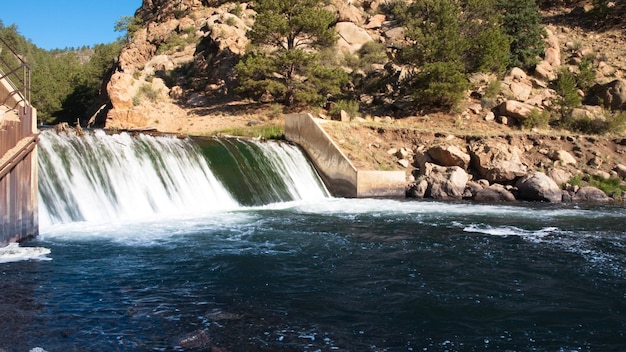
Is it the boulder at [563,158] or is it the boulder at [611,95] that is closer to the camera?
the boulder at [563,158]

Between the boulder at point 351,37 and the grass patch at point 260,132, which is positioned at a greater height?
the boulder at point 351,37

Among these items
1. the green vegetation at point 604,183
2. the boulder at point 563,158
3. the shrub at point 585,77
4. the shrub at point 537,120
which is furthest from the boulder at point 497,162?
the shrub at point 585,77

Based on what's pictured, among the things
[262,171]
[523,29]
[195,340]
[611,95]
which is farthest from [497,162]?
[195,340]

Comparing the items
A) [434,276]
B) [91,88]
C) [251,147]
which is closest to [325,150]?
[251,147]

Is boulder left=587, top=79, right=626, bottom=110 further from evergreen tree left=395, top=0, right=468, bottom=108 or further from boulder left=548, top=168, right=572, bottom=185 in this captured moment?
boulder left=548, top=168, right=572, bottom=185

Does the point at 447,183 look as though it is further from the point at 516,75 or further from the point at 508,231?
the point at 516,75

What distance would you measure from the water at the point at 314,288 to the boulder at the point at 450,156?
28.5ft

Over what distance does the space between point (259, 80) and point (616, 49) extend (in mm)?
27325

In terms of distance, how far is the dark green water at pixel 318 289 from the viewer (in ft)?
20.5

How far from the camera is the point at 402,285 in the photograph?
8.53m

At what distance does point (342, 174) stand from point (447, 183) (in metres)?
4.40

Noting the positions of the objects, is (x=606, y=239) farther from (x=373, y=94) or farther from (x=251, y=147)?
(x=373, y=94)

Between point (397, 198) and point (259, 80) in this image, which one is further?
point (259, 80)

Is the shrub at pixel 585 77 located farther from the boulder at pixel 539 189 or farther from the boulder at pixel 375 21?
the boulder at pixel 375 21
